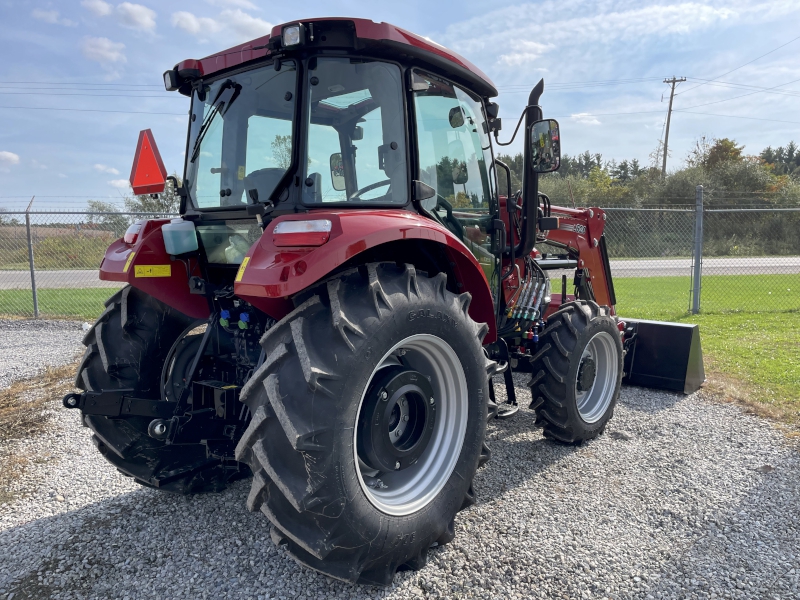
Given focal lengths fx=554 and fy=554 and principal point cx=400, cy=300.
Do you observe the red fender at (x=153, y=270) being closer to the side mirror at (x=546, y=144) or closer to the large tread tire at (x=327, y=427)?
the large tread tire at (x=327, y=427)

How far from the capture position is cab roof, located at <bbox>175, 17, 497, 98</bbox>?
2.55 m

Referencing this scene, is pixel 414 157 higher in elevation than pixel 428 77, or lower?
lower

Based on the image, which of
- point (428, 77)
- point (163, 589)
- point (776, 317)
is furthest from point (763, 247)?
point (163, 589)

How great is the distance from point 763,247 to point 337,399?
1036 inches

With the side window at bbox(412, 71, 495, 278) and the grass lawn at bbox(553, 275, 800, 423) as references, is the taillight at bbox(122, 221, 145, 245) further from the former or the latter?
the grass lawn at bbox(553, 275, 800, 423)

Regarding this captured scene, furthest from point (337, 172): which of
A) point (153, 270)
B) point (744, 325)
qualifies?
point (744, 325)

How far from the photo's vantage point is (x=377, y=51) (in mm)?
2736

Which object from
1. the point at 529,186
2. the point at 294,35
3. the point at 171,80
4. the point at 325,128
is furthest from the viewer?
the point at 529,186

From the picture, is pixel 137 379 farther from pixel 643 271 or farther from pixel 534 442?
pixel 643 271

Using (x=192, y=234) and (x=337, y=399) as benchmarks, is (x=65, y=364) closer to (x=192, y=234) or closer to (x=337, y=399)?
(x=192, y=234)

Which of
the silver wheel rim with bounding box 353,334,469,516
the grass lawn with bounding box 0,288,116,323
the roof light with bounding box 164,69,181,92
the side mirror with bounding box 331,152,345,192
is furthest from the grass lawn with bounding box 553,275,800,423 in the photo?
the grass lawn with bounding box 0,288,116,323

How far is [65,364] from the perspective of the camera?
6.74 meters

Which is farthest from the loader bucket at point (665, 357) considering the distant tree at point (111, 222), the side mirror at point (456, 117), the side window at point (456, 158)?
the distant tree at point (111, 222)

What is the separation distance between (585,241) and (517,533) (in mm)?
3182
